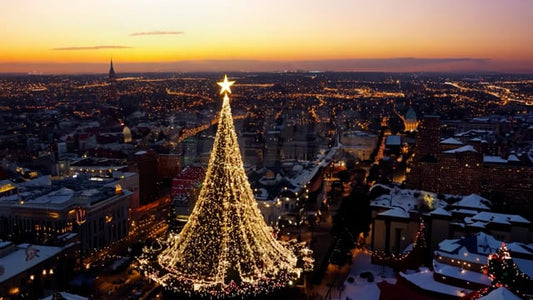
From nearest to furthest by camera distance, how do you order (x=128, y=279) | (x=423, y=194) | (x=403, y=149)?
1. (x=128, y=279)
2. (x=423, y=194)
3. (x=403, y=149)

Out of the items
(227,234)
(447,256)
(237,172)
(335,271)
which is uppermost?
(237,172)

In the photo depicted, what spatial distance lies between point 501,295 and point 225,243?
9.32 m

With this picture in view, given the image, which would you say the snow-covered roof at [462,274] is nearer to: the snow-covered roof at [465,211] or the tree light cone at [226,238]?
the tree light cone at [226,238]

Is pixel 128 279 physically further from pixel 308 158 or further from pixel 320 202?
pixel 308 158

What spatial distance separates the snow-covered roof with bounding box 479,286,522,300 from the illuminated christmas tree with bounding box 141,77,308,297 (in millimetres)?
7526

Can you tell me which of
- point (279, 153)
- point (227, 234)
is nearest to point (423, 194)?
point (227, 234)

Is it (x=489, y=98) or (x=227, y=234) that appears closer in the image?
(x=227, y=234)

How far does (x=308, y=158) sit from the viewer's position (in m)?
52.3

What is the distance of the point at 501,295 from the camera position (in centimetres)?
1475

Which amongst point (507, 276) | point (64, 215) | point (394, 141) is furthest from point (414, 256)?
point (394, 141)

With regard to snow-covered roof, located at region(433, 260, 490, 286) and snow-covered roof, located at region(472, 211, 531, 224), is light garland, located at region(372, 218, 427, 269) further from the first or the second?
snow-covered roof, located at region(433, 260, 490, 286)

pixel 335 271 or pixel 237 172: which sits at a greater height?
pixel 237 172

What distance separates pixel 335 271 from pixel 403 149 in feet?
119

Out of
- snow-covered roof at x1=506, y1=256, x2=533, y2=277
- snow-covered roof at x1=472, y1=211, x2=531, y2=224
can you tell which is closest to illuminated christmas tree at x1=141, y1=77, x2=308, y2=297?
snow-covered roof at x1=506, y1=256, x2=533, y2=277
